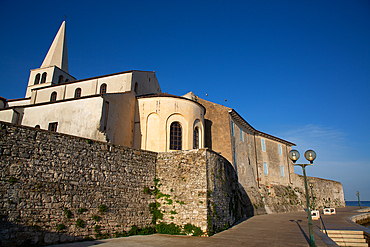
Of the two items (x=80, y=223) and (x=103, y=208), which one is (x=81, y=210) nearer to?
(x=80, y=223)

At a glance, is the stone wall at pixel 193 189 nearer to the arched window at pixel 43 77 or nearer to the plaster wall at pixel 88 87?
the plaster wall at pixel 88 87

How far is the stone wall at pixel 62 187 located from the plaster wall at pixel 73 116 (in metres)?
4.38

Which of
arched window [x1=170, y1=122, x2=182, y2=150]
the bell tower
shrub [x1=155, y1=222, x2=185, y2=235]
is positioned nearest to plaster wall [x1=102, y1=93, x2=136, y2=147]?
arched window [x1=170, y1=122, x2=182, y2=150]

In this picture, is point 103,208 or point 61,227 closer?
point 61,227

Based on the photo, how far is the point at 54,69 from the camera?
116 ft

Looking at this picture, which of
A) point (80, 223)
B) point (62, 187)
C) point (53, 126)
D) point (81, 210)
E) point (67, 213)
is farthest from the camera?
point (53, 126)

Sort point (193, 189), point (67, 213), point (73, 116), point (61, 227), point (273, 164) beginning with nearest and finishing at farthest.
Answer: point (61, 227) → point (67, 213) → point (193, 189) → point (73, 116) → point (273, 164)

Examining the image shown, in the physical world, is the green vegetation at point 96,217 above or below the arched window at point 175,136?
below

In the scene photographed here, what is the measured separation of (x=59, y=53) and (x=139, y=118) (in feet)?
84.4

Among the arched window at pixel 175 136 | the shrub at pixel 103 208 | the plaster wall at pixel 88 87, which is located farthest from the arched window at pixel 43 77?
the shrub at pixel 103 208

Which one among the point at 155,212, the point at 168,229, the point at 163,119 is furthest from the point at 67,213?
the point at 163,119

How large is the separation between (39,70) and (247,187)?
33.8 m

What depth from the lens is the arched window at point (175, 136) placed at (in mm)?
20114

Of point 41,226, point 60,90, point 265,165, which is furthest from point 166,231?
point 265,165
